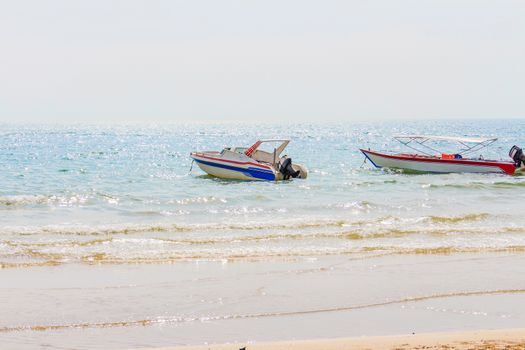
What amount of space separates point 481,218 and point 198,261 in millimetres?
10536

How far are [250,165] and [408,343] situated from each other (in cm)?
2757

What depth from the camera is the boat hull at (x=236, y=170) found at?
35031 millimetres

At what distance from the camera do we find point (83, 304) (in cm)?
1042

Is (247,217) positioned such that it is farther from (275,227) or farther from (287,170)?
(287,170)

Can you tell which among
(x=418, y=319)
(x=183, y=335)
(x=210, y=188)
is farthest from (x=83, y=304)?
(x=210, y=188)

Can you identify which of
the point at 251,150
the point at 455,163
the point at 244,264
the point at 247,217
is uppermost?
the point at 251,150

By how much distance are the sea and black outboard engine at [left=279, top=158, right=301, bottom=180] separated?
5.75 metres

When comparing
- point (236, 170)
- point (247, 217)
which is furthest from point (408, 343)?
point (236, 170)

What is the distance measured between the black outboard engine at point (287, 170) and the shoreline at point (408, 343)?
26.8 metres

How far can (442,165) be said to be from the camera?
132ft

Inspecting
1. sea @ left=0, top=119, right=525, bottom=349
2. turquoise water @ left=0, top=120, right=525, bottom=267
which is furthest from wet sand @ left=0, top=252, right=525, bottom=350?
turquoise water @ left=0, top=120, right=525, bottom=267

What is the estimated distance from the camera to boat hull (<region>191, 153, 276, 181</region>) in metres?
35.0

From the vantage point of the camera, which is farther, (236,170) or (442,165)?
(442,165)

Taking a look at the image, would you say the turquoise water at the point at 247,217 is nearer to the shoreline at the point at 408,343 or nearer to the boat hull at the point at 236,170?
the boat hull at the point at 236,170
